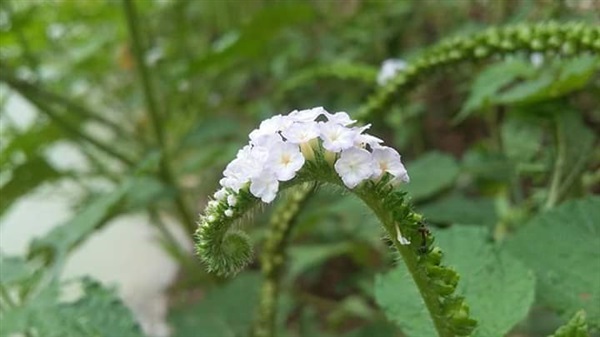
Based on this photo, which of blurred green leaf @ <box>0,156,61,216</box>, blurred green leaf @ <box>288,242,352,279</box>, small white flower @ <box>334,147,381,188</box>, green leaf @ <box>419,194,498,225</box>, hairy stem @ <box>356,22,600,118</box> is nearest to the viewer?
small white flower @ <box>334,147,381,188</box>

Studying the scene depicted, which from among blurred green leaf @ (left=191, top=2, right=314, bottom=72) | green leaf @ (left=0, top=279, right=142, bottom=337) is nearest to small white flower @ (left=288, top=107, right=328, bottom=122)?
green leaf @ (left=0, top=279, right=142, bottom=337)

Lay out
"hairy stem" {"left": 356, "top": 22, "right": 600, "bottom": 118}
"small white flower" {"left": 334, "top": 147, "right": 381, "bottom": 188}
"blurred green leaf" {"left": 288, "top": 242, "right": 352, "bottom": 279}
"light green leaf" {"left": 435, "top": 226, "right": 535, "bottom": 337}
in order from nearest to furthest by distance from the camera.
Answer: "small white flower" {"left": 334, "top": 147, "right": 381, "bottom": 188} → "light green leaf" {"left": 435, "top": 226, "right": 535, "bottom": 337} → "hairy stem" {"left": 356, "top": 22, "right": 600, "bottom": 118} → "blurred green leaf" {"left": 288, "top": 242, "right": 352, "bottom": 279}

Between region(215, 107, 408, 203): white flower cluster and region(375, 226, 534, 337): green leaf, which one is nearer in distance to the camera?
region(215, 107, 408, 203): white flower cluster

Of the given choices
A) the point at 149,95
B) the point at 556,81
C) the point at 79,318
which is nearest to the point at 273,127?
the point at 79,318

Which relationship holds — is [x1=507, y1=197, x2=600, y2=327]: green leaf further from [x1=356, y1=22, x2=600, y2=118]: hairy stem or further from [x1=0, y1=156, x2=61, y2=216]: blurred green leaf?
[x1=0, y1=156, x2=61, y2=216]: blurred green leaf

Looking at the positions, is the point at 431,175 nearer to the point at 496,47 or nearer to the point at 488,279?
the point at 496,47

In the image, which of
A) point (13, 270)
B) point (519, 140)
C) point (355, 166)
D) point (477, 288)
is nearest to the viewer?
point (355, 166)

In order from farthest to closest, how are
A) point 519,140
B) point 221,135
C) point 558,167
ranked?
point 221,135, point 519,140, point 558,167
